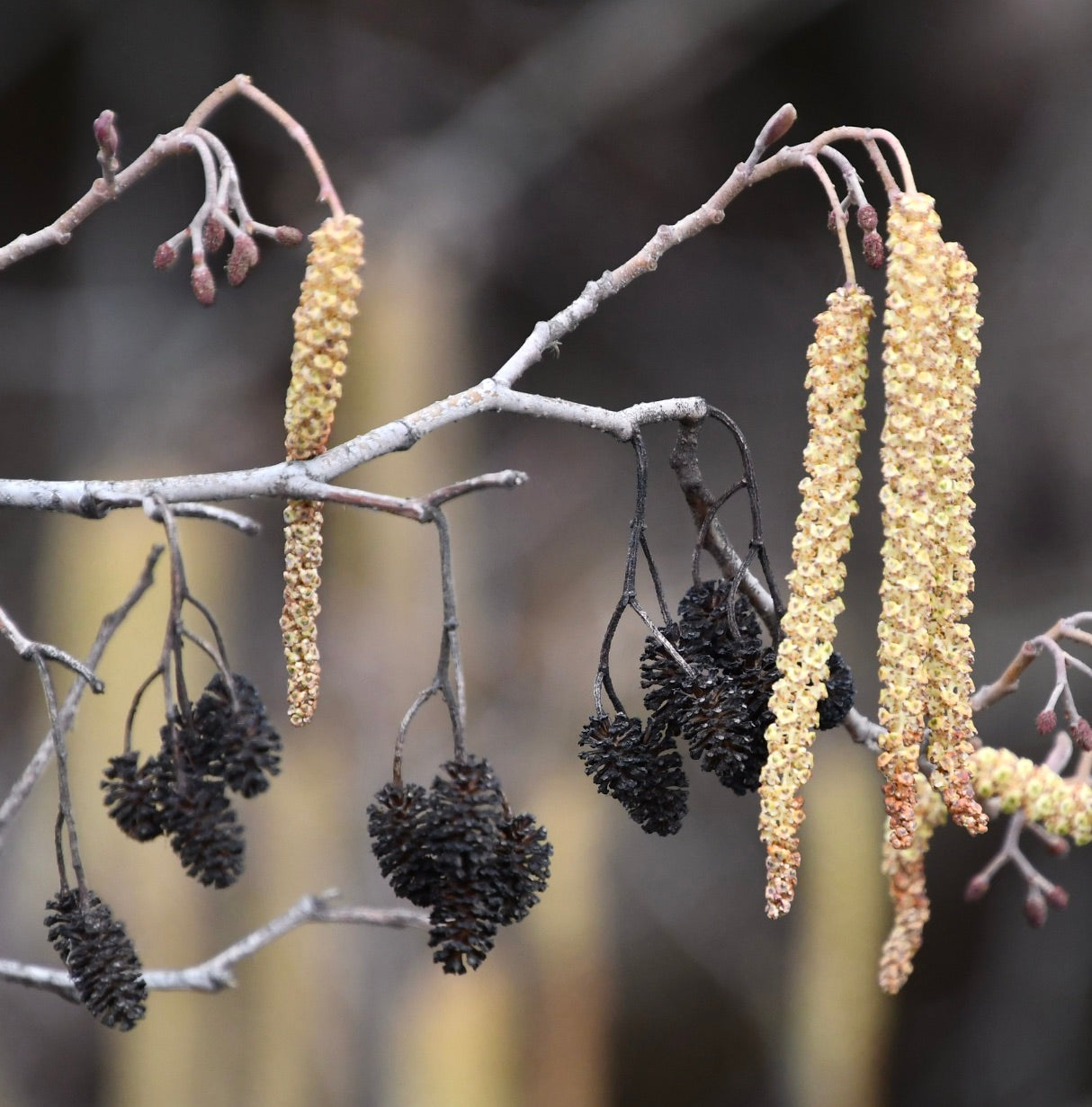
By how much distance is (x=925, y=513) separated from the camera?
1.97ft

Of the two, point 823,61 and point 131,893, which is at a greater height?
point 823,61

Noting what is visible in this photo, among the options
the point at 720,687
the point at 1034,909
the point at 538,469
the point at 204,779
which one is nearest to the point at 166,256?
the point at 204,779

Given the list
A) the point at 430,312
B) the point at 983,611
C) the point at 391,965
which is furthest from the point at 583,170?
the point at 391,965

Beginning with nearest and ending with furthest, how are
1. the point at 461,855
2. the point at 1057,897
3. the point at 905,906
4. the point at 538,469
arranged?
1. the point at 461,855
2. the point at 905,906
3. the point at 1057,897
4. the point at 538,469

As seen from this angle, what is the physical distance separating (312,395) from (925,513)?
32cm

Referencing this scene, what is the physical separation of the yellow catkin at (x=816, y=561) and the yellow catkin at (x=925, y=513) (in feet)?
0.09

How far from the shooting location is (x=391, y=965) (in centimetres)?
280

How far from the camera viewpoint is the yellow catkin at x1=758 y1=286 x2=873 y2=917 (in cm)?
62

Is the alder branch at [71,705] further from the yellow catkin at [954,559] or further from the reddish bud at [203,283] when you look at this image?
the yellow catkin at [954,559]

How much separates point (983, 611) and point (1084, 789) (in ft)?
7.78

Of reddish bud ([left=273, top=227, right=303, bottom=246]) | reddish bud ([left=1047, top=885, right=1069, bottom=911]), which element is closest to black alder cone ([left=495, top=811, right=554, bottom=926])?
reddish bud ([left=273, top=227, right=303, bottom=246])

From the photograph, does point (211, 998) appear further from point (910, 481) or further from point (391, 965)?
point (910, 481)

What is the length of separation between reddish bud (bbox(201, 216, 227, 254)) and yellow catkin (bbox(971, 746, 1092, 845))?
53 centimetres

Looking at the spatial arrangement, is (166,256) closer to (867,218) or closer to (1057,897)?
(867,218)
